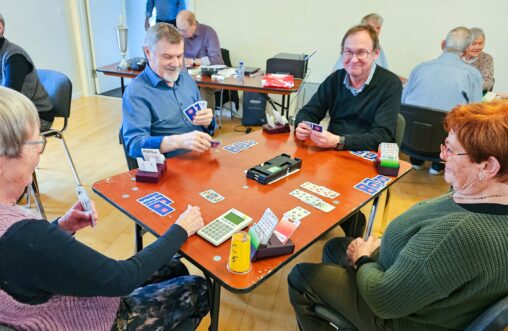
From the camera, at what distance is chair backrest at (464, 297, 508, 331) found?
0.87 m

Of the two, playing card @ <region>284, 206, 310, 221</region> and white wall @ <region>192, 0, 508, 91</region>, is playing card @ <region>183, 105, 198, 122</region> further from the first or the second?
white wall @ <region>192, 0, 508, 91</region>

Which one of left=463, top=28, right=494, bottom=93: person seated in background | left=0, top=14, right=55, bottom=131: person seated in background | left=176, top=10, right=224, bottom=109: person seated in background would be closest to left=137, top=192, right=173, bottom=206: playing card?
left=0, top=14, right=55, bottom=131: person seated in background

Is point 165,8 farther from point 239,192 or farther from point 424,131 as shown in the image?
point 239,192

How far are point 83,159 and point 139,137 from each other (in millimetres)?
2113

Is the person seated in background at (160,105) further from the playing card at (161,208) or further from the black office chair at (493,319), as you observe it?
the black office chair at (493,319)

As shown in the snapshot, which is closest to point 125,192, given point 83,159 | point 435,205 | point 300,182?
point 300,182

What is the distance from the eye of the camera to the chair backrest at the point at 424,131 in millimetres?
2936

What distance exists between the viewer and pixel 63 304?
2.91 ft

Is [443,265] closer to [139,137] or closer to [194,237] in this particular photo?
[194,237]

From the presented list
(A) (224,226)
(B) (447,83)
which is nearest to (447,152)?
(A) (224,226)

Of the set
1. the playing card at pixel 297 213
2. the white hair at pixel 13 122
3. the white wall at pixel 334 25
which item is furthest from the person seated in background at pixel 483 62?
the white hair at pixel 13 122

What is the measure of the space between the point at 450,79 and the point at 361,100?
55.8 inches

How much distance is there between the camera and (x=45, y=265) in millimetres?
758

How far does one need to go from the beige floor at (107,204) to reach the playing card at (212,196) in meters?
0.76
